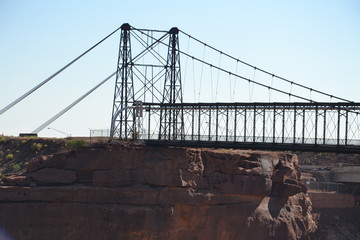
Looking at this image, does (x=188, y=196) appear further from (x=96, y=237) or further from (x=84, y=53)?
(x=84, y=53)

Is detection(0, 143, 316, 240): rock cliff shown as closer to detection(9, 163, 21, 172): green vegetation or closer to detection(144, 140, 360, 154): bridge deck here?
detection(144, 140, 360, 154): bridge deck

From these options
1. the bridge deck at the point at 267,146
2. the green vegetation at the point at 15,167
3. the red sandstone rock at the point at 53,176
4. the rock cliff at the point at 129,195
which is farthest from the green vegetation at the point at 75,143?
the bridge deck at the point at 267,146

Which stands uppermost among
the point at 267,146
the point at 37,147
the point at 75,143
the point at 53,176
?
the point at 267,146

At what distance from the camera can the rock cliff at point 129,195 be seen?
76375 millimetres

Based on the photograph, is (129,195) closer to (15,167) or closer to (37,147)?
(15,167)

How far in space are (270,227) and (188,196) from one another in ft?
41.3

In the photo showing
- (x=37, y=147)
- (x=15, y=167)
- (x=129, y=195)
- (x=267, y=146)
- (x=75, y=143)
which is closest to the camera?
(x=267, y=146)

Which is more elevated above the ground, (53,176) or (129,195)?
(53,176)

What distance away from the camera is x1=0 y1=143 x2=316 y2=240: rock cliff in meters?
76.4

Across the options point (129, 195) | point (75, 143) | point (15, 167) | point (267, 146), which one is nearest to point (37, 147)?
point (15, 167)

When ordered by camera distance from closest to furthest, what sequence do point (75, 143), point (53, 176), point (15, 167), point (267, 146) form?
1. point (267, 146)
2. point (53, 176)
3. point (75, 143)
4. point (15, 167)

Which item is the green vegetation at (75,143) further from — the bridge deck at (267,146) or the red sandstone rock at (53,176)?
the bridge deck at (267,146)

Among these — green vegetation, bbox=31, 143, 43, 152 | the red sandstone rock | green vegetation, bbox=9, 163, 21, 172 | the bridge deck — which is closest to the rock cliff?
the red sandstone rock

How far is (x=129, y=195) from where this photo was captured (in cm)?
7712
